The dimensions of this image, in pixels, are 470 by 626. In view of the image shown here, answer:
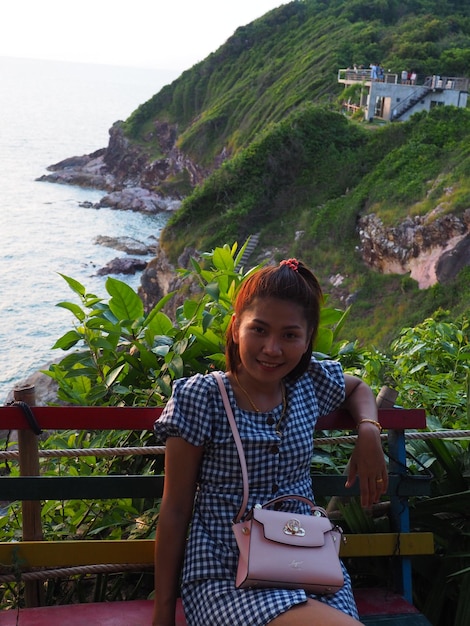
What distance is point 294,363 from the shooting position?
201cm

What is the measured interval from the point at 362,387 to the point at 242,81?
5801 cm

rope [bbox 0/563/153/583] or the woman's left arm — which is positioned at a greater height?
the woman's left arm

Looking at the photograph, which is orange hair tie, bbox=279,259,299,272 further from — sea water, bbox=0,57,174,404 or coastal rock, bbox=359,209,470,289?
coastal rock, bbox=359,209,470,289

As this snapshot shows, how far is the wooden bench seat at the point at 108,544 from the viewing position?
78.5 inches

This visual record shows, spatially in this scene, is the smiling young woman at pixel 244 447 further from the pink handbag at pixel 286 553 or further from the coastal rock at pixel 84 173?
the coastal rock at pixel 84 173

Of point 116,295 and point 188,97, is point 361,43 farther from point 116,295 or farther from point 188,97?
point 116,295

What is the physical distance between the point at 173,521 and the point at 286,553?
31cm

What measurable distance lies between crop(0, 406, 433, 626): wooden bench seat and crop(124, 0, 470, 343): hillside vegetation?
19.9m

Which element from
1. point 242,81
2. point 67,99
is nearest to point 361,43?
point 242,81

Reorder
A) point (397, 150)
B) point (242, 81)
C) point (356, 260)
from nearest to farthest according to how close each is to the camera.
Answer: point (356, 260) < point (397, 150) < point (242, 81)

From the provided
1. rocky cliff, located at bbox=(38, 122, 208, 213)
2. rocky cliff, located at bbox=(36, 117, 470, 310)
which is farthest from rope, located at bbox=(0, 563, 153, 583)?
rocky cliff, located at bbox=(38, 122, 208, 213)

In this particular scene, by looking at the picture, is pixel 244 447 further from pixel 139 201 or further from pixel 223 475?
pixel 139 201

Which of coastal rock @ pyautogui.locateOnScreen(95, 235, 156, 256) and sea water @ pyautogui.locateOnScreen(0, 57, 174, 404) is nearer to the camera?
sea water @ pyautogui.locateOnScreen(0, 57, 174, 404)

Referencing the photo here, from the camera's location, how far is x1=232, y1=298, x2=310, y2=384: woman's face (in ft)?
6.46
